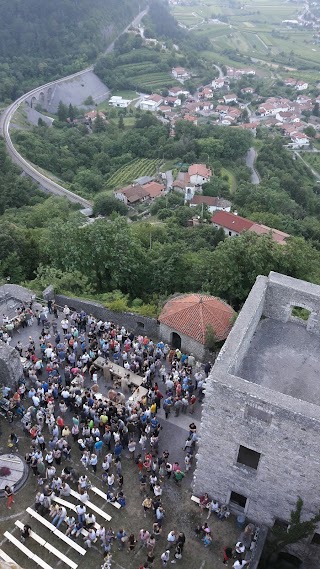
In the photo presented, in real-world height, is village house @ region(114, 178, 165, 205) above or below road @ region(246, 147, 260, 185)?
below

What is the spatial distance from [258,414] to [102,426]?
7.29 meters

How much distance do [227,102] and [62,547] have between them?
153 meters

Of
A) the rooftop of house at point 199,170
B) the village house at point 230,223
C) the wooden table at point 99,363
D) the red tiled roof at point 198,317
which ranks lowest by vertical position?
the rooftop of house at point 199,170

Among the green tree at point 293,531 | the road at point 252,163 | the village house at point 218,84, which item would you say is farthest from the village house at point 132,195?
the village house at point 218,84

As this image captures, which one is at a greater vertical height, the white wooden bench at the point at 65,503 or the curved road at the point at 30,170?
the white wooden bench at the point at 65,503

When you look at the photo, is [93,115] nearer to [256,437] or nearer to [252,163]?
[252,163]

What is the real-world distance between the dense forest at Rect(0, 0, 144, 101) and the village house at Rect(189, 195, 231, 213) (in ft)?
220

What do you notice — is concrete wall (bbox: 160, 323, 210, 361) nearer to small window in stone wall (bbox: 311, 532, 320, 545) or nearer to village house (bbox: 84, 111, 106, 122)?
small window in stone wall (bbox: 311, 532, 320, 545)

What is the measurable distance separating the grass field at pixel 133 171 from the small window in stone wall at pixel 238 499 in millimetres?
85072

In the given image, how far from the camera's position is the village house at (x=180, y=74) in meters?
167

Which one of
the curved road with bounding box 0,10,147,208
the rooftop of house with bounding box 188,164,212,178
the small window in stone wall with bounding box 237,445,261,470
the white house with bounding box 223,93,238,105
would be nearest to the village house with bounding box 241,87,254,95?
the white house with bounding box 223,93,238,105

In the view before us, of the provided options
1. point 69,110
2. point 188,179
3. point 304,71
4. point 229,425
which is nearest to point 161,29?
point 304,71

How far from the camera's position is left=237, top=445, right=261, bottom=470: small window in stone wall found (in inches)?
646

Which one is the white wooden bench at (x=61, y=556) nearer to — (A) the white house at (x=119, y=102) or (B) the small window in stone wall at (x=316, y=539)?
(B) the small window in stone wall at (x=316, y=539)
